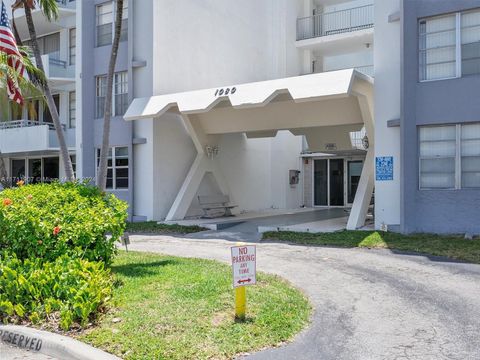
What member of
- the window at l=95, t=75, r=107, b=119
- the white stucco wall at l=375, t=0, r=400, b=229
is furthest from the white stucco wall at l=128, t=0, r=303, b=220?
the white stucco wall at l=375, t=0, r=400, b=229

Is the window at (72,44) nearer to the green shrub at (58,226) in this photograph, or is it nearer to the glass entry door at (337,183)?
the glass entry door at (337,183)

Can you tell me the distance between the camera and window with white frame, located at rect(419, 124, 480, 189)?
1306 centimetres

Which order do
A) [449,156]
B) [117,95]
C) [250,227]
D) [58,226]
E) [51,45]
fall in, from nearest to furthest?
1. [58,226]
2. [449,156]
3. [250,227]
4. [117,95]
5. [51,45]

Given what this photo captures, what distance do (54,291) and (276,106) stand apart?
→ 43.3ft

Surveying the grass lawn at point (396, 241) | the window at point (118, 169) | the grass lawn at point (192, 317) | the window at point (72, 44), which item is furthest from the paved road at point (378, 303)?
the window at point (72, 44)

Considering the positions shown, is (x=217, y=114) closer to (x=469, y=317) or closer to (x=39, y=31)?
(x=39, y=31)

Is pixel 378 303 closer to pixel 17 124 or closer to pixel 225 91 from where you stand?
pixel 225 91

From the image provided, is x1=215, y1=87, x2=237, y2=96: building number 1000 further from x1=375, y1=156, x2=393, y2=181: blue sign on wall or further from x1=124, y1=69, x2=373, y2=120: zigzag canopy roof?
x1=375, y1=156, x2=393, y2=181: blue sign on wall

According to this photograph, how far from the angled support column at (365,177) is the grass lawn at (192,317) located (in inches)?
288

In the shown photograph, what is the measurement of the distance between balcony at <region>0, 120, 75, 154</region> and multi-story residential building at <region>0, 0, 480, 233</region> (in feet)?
0.26

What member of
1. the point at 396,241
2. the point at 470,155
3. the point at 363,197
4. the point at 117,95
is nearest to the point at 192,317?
the point at 396,241

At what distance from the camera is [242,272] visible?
6.16 m

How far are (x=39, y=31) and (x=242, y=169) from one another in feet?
39.6

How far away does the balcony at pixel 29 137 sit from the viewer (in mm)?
21781
